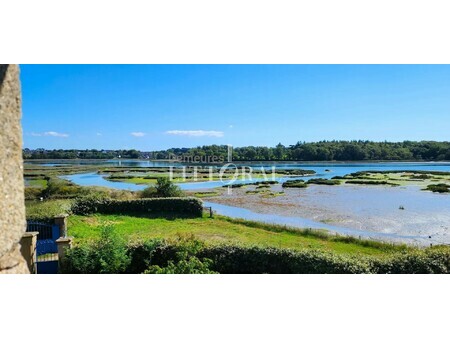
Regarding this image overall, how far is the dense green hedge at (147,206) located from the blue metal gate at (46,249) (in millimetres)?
6130

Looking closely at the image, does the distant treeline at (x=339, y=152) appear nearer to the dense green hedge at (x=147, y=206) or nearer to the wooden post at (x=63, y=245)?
the dense green hedge at (x=147, y=206)

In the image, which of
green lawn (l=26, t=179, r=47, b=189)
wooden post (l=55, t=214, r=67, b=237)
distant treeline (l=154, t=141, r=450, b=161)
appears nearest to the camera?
wooden post (l=55, t=214, r=67, b=237)

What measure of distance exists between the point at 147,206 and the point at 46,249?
9.59 meters

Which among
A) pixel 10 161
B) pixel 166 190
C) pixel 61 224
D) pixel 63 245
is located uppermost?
pixel 10 161

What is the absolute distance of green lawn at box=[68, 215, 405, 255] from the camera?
12133mm

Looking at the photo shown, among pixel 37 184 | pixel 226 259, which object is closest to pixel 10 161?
pixel 226 259

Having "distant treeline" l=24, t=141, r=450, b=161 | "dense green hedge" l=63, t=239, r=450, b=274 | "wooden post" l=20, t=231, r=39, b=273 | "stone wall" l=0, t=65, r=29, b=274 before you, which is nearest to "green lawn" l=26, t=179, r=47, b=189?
"distant treeline" l=24, t=141, r=450, b=161

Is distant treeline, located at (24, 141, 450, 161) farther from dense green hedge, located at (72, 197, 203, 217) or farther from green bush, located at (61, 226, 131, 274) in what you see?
green bush, located at (61, 226, 131, 274)

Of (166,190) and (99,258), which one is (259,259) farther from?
(166,190)

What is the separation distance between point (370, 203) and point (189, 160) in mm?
30574

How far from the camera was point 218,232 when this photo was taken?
14.4 m

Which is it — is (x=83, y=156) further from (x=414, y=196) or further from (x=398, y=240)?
(x=398, y=240)

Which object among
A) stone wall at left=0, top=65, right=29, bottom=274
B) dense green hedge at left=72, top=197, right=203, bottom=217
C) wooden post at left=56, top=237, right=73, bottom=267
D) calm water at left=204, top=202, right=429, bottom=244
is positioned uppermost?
stone wall at left=0, top=65, right=29, bottom=274

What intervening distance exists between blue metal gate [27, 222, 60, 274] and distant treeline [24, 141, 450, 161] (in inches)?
1001
